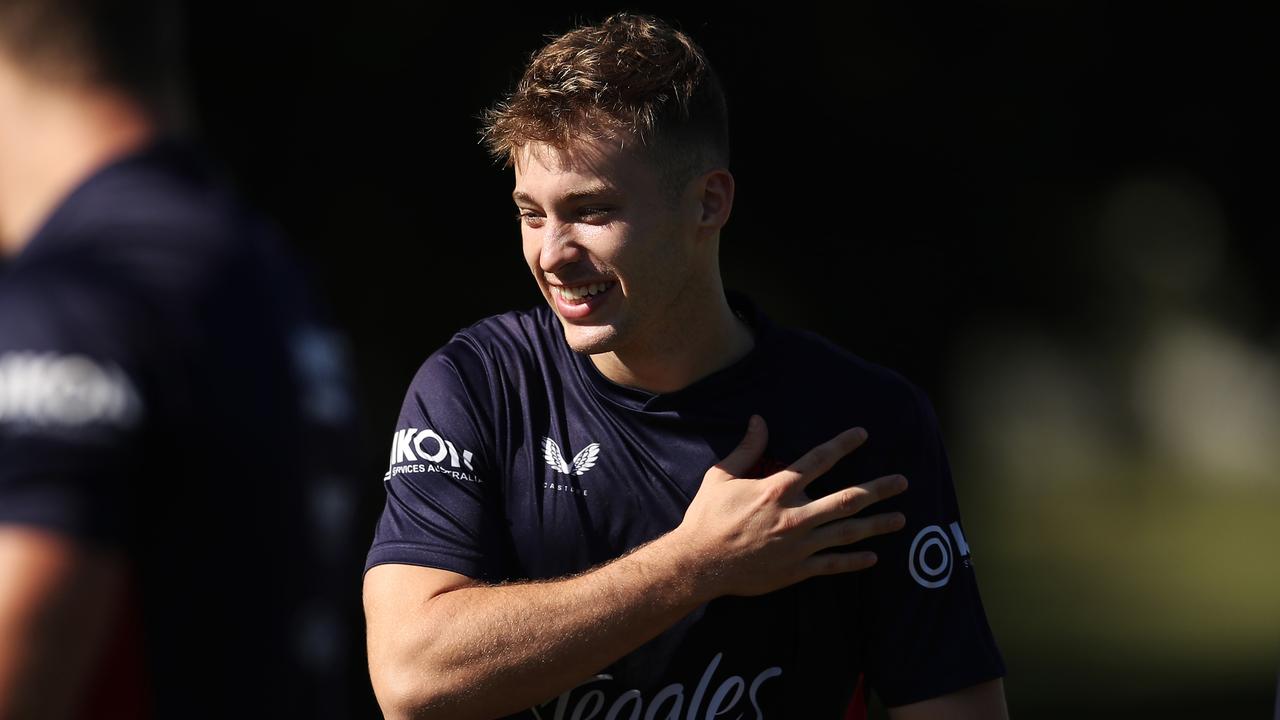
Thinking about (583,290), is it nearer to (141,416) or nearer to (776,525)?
(776,525)

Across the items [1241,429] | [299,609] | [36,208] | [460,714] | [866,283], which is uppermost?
[36,208]

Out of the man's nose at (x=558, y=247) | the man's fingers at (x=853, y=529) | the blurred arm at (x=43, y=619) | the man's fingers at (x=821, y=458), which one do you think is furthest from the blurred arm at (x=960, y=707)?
the blurred arm at (x=43, y=619)

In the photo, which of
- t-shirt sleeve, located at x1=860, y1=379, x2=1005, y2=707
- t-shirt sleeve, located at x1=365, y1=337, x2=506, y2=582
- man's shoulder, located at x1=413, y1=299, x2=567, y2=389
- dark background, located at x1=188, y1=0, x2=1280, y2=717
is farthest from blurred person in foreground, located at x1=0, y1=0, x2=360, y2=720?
dark background, located at x1=188, y1=0, x2=1280, y2=717

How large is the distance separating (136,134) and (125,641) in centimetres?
61

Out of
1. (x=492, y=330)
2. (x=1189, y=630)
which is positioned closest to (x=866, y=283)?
(x=1189, y=630)

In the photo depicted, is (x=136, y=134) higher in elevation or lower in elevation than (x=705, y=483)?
higher

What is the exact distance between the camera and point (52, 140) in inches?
71.1

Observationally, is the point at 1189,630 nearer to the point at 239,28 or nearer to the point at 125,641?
the point at 239,28

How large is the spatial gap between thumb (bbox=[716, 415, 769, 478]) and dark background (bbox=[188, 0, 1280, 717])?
6.56 m

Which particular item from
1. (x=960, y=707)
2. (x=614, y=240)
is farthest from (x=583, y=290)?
(x=960, y=707)

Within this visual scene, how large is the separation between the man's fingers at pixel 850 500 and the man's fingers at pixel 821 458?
0.18 feet

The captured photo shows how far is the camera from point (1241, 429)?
86.5ft

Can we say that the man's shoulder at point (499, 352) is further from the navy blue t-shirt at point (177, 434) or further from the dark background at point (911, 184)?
the dark background at point (911, 184)

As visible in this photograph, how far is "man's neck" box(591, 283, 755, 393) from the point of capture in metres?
3.30
